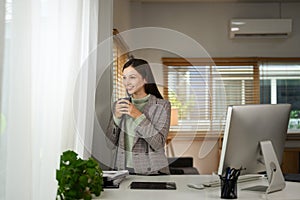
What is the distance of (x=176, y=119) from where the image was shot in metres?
3.10

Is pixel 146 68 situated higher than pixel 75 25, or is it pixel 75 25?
pixel 75 25

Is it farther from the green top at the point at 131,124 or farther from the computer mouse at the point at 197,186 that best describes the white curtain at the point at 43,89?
the computer mouse at the point at 197,186

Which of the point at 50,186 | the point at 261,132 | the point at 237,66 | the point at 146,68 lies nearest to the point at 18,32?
the point at 50,186

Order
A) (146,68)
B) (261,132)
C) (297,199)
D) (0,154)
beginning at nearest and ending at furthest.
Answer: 1. (0,154)
2. (297,199)
3. (261,132)
4. (146,68)

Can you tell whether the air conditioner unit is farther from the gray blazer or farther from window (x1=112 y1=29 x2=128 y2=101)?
the gray blazer

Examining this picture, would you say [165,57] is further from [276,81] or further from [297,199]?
[297,199]

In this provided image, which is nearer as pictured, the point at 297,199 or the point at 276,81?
the point at 297,199

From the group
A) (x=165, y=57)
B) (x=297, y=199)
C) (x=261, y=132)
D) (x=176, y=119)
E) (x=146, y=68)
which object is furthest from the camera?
(x=165, y=57)

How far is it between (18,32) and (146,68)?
1.55 metres

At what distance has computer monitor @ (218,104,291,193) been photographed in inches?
74.4

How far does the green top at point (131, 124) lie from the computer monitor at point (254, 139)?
27.3 inches

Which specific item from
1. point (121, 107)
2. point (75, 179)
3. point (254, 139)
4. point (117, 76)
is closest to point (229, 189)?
point (254, 139)

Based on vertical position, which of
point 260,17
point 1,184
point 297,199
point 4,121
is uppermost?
point 260,17

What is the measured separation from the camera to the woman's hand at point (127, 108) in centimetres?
247
